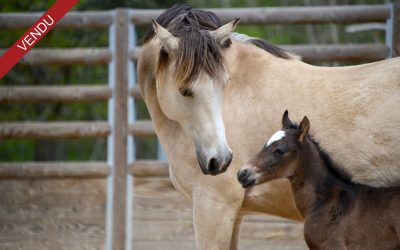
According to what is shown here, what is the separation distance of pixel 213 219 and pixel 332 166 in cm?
75

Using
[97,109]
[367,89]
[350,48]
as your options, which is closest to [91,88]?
[350,48]

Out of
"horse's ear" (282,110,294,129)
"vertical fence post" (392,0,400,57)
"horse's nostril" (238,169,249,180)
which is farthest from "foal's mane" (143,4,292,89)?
"vertical fence post" (392,0,400,57)

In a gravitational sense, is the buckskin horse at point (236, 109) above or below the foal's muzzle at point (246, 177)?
above

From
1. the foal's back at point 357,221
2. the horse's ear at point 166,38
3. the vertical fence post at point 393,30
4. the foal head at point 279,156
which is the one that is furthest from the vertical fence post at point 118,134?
the foal's back at point 357,221

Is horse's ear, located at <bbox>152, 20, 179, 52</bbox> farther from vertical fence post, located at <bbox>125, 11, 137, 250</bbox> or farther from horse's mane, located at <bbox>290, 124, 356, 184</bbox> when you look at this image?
vertical fence post, located at <bbox>125, 11, 137, 250</bbox>

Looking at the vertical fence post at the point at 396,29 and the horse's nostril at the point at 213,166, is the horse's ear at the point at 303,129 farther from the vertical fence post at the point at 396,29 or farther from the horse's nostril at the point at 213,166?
the vertical fence post at the point at 396,29

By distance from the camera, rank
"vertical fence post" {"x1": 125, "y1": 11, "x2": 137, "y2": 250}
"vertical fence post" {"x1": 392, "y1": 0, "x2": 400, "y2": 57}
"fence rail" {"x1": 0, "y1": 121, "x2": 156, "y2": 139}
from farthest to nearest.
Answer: "fence rail" {"x1": 0, "y1": 121, "x2": 156, "y2": 139} → "vertical fence post" {"x1": 125, "y1": 11, "x2": 137, "y2": 250} → "vertical fence post" {"x1": 392, "y1": 0, "x2": 400, "y2": 57}

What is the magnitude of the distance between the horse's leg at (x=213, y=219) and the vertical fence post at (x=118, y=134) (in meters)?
2.35

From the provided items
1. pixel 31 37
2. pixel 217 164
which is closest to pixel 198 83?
pixel 217 164

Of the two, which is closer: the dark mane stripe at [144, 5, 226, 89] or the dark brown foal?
the dark brown foal

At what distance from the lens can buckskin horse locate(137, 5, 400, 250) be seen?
412 centimetres

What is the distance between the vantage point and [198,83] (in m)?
4.12

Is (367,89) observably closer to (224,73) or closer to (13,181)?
(224,73)

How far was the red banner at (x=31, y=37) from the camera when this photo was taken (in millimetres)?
5305
